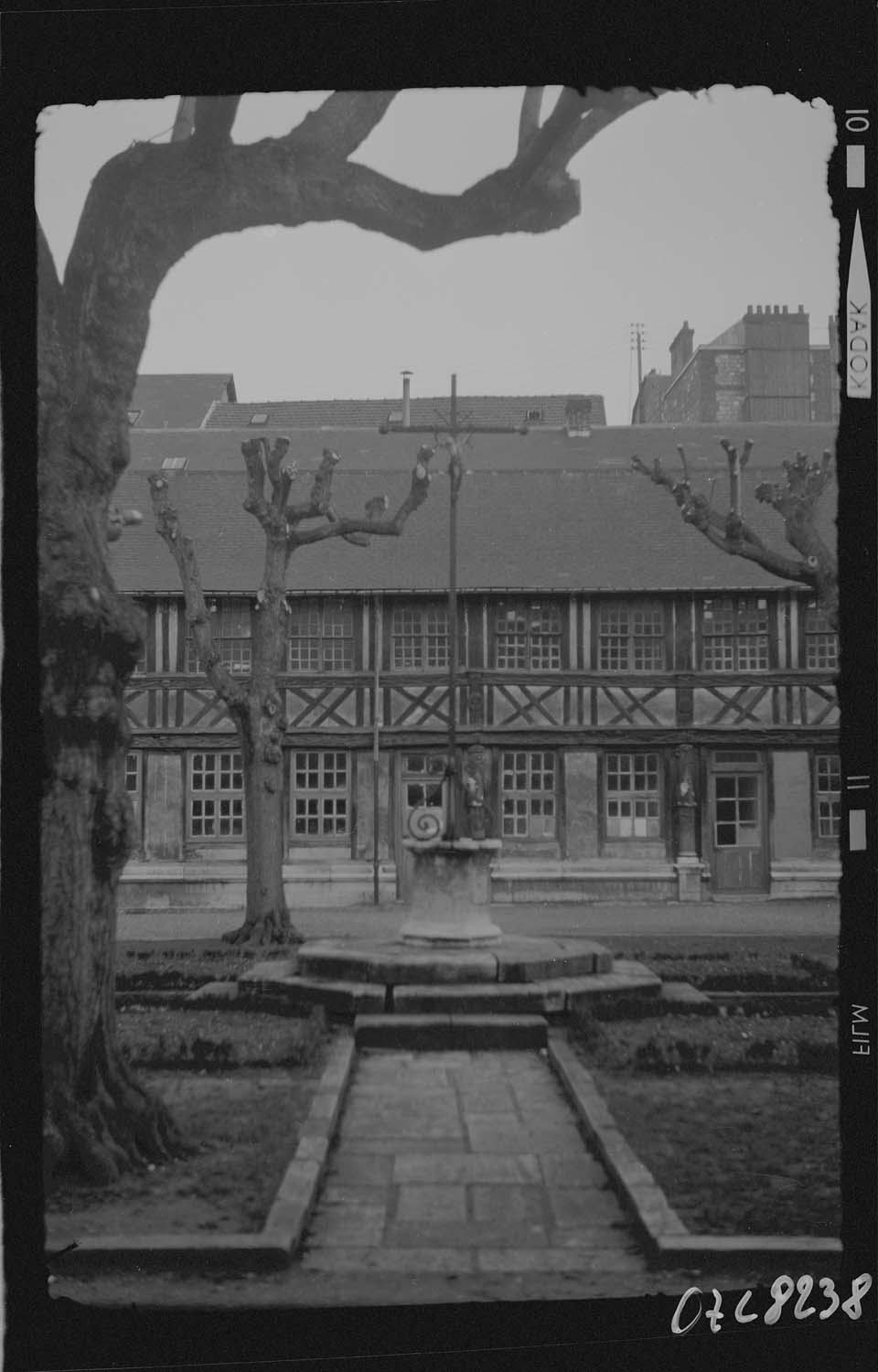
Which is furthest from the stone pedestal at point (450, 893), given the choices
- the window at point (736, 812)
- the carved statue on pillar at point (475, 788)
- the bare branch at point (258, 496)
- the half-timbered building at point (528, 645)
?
the bare branch at point (258, 496)

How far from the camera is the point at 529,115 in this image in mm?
4305

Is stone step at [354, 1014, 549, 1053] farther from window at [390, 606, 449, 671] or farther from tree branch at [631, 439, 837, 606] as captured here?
tree branch at [631, 439, 837, 606]

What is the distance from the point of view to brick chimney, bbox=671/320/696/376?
16.1 ft

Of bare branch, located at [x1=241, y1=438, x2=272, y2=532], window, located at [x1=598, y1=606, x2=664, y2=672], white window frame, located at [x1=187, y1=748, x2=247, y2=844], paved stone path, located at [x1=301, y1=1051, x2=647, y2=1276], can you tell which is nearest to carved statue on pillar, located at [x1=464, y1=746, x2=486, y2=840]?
window, located at [x1=598, y1=606, x2=664, y2=672]

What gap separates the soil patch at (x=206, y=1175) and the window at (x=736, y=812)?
2.79 m

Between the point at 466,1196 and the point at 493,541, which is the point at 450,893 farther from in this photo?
the point at 466,1196

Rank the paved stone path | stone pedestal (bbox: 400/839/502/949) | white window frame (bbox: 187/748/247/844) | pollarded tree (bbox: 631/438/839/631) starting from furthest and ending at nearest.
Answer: stone pedestal (bbox: 400/839/502/949) < white window frame (bbox: 187/748/247/844) < pollarded tree (bbox: 631/438/839/631) < the paved stone path

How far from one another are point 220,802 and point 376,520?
1830 millimetres

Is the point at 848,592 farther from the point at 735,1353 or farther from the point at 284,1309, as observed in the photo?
the point at 284,1309

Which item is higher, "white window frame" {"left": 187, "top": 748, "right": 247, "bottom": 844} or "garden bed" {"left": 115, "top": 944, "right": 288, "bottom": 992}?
"white window frame" {"left": 187, "top": 748, "right": 247, "bottom": 844}

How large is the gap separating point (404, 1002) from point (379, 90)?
5121 mm

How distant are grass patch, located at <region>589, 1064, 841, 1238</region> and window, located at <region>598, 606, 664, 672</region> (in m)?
3.77

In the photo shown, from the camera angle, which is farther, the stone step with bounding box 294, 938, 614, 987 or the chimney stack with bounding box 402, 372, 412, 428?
the stone step with bounding box 294, 938, 614, 987

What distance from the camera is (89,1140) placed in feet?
13.7
